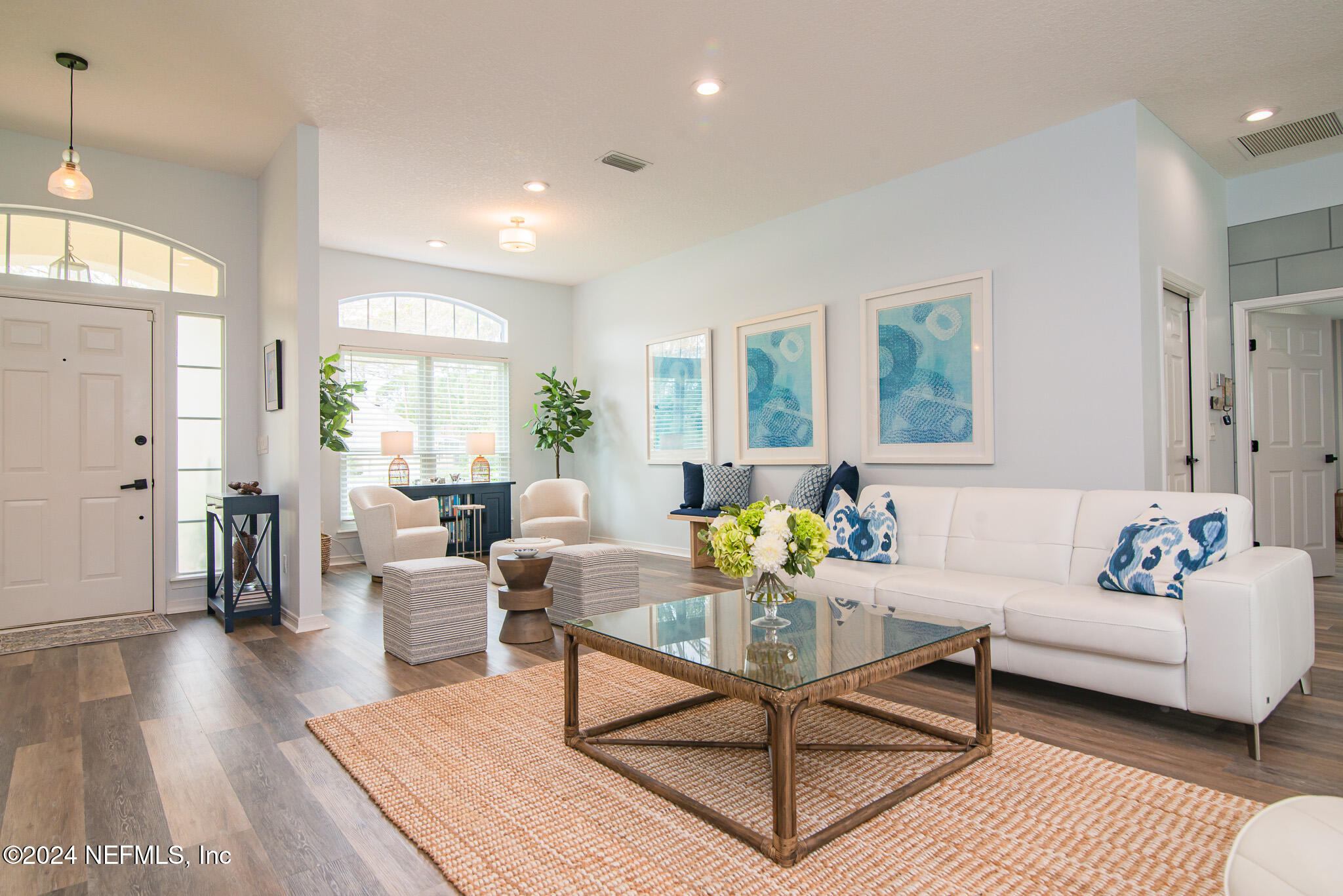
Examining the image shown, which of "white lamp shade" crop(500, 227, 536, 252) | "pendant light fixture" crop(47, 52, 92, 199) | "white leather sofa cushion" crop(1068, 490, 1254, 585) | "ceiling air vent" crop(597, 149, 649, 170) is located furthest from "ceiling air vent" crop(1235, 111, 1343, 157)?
"pendant light fixture" crop(47, 52, 92, 199)

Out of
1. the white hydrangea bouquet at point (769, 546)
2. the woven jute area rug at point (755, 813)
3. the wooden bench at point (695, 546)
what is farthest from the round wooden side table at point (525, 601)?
the wooden bench at point (695, 546)

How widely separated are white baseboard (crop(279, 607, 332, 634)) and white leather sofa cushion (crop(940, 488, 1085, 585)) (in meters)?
3.73

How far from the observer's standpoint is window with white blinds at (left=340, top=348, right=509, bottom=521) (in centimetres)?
714

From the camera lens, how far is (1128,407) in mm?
4066

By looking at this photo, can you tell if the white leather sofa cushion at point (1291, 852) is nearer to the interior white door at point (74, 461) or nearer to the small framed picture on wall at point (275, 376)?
the small framed picture on wall at point (275, 376)

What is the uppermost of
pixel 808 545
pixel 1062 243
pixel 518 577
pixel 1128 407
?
pixel 1062 243

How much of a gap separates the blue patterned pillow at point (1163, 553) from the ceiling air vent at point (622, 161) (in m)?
3.66

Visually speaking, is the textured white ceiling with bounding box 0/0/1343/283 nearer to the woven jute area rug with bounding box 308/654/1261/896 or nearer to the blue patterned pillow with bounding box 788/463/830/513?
the blue patterned pillow with bounding box 788/463/830/513

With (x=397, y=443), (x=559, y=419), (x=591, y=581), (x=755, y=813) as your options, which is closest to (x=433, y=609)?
(x=591, y=581)

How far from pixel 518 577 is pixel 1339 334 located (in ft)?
32.5

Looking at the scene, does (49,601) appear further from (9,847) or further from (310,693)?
(9,847)

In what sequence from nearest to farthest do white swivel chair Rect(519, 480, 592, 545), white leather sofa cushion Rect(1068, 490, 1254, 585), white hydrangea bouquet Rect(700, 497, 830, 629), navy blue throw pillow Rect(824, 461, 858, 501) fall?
white hydrangea bouquet Rect(700, 497, 830, 629), white leather sofa cushion Rect(1068, 490, 1254, 585), navy blue throw pillow Rect(824, 461, 858, 501), white swivel chair Rect(519, 480, 592, 545)

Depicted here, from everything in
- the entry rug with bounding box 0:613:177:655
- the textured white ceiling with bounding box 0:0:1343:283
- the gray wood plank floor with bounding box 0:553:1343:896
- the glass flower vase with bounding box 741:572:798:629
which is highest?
the textured white ceiling with bounding box 0:0:1343:283

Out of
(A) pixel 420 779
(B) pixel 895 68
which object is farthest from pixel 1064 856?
(B) pixel 895 68
